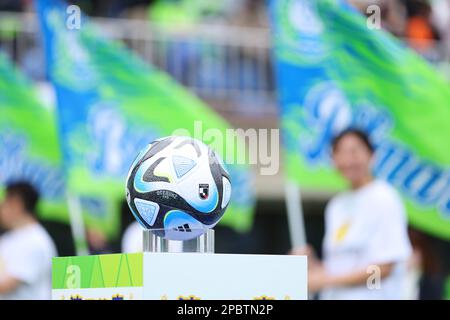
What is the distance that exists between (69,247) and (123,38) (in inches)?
115

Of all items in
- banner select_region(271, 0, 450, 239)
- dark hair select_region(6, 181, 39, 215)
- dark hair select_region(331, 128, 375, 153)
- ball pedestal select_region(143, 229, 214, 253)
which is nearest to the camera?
ball pedestal select_region(143, 229, 214, 253)

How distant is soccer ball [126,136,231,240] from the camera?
6.12 meters

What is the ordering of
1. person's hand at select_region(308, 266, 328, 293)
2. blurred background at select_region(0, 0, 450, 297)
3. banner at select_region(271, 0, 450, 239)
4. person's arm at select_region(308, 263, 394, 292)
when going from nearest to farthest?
person's arm at select_region(308, 263, 394, 292)
person's hand at select_region(308, 266, 328, 293)
banner at select_region(271, 0, 450, 239)
blurred background at select_region(0, 0, 450, 297)

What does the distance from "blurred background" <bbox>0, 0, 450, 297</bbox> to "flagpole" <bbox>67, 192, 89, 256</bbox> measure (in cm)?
473

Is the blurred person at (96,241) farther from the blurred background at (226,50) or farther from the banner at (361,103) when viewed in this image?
the blurred background at (226,50)

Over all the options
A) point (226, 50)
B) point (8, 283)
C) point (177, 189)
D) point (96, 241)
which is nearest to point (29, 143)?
point (96, 241)

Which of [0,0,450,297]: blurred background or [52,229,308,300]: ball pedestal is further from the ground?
[0,0,450,297]: blurred background

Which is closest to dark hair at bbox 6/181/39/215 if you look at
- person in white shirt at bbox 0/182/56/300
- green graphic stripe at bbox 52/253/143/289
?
person in white shirt at bbox 0/182/56/300

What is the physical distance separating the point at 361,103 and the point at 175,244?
5087 millimetres

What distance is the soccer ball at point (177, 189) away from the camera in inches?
241

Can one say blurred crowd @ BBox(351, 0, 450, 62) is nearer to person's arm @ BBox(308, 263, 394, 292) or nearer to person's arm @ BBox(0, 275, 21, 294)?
person's arm @ BBox(0, 275, 21, 294)
